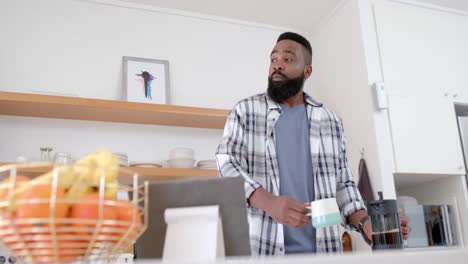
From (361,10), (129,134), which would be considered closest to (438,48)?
(361,10)

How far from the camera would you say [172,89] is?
11.1ft

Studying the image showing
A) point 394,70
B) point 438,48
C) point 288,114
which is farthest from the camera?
point 438,48

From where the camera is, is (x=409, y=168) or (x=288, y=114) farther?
(x=409, y=168)

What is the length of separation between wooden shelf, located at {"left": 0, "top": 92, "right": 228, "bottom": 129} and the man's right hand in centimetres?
152

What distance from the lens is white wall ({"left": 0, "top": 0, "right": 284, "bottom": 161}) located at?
9.89 feet

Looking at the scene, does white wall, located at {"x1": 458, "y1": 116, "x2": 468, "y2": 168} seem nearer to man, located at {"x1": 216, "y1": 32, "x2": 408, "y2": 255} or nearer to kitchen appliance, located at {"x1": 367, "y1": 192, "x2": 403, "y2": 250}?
man, located at {"x1": 216, "y1": 32, "x2": 408, "y2": 255}

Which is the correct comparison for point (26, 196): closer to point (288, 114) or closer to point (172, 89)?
point (288, 114)

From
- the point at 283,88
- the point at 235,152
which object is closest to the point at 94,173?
the point at 235,152

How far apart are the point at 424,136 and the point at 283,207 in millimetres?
2007

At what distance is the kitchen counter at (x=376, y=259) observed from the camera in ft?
1.87

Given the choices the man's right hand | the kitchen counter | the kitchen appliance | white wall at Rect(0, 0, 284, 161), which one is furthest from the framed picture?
the kitchen counter

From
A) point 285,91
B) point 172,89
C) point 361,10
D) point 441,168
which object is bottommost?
point 441,168

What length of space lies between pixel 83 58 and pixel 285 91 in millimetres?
1654

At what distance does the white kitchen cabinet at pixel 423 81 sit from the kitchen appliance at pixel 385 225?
1814 mm
